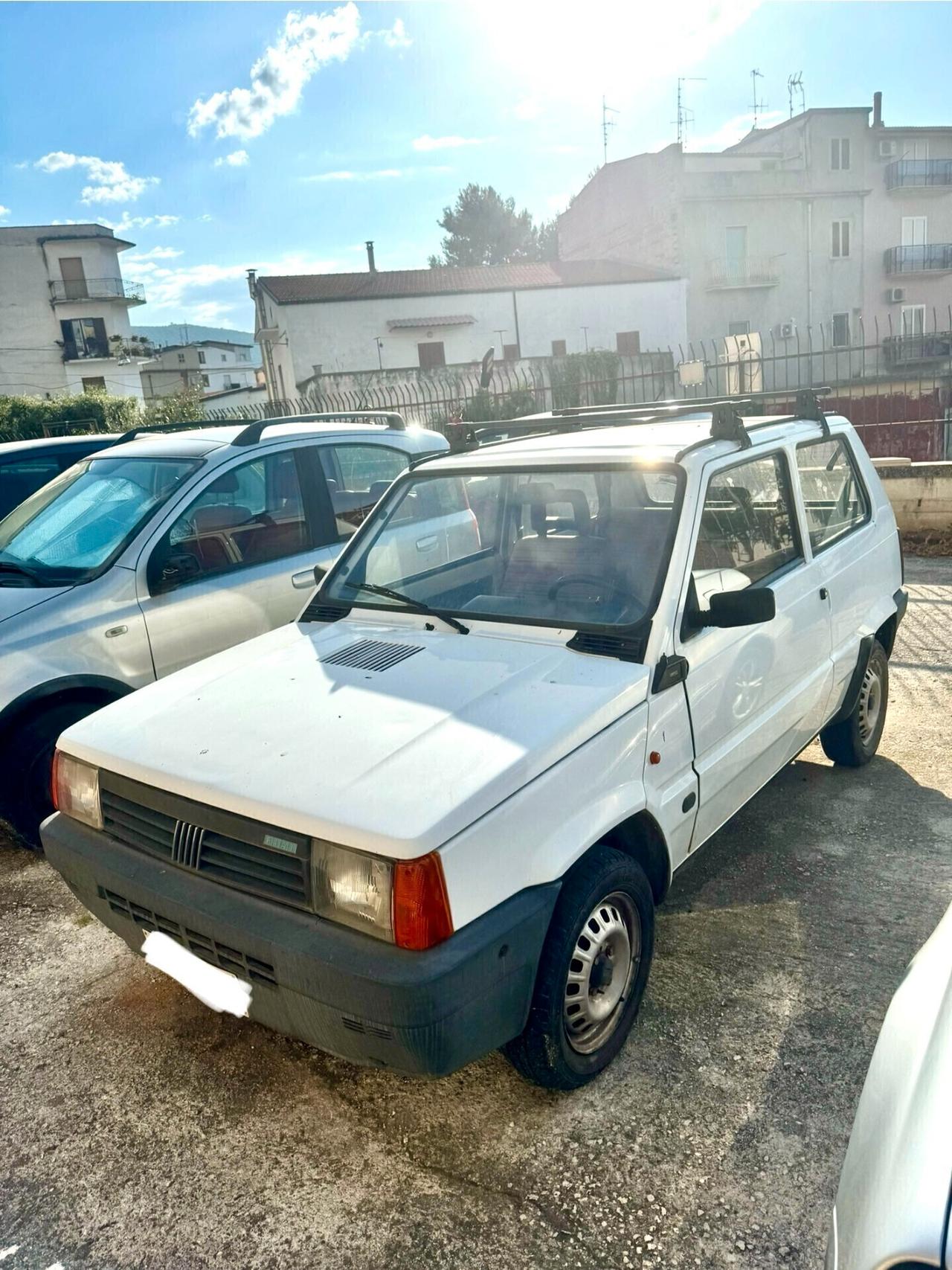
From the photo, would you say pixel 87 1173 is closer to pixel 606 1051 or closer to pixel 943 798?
pixel 606 1051

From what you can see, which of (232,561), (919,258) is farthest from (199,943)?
(919,258)

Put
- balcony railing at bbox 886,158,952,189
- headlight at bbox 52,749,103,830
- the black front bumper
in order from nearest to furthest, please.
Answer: the black front bumper < headlight at bbox 52,749,103,830 < balcony railing at bbox 886,158,952,189

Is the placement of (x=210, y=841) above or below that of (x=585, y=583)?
below

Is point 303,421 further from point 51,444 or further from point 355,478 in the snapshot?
point 51,444

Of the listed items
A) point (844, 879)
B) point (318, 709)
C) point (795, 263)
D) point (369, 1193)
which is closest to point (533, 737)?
point (318, 709)

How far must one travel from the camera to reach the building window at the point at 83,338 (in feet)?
142

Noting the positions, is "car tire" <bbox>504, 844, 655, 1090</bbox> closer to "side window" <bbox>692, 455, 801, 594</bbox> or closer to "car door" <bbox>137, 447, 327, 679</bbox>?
"side window" <bbox>692, 455, 801, 594</bbox>

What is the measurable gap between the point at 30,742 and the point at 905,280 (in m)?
46.5

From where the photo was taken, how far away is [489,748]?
7.55 ft

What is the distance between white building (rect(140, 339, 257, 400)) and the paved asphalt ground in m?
42.7

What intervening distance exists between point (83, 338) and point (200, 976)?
47624mm

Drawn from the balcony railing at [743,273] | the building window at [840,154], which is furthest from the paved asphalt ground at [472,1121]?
the building window at [840,154]

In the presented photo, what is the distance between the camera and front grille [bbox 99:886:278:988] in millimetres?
2254

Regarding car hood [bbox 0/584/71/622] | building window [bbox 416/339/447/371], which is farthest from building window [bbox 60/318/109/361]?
car hood [bbox 0/584/71/622]
